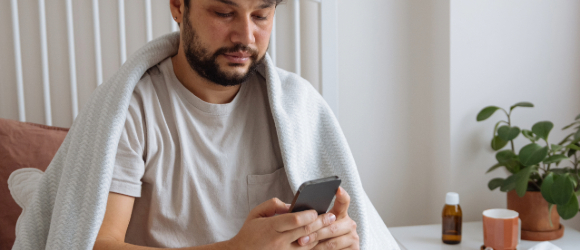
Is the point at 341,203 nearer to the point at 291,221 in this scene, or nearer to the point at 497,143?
the point at 291,221

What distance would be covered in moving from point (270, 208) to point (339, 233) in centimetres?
12

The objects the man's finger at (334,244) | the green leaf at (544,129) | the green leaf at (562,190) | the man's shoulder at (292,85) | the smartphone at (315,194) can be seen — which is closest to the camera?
the smartphone at (315,194)

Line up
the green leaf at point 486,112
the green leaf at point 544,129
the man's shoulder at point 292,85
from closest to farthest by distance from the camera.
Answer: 1. the man's shoulder at point 292,85
2. the green leaf at point 544,129
3. the green leaf at point 486,112

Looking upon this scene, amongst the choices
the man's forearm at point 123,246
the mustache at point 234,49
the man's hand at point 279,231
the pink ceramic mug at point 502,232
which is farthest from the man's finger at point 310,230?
the pink ceramic mug at point 502,232

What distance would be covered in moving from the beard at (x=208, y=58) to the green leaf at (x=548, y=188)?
85 cm

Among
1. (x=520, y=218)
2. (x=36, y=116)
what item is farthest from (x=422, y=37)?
(x=36, y=116)

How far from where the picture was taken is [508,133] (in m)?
1.36

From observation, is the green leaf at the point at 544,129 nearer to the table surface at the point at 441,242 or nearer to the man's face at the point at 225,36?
the table surface at the point at 441,242

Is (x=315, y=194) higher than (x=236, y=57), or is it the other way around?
(x=236, y=57)

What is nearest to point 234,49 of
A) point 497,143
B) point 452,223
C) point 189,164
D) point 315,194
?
point 189,164

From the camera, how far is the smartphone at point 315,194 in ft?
2.21

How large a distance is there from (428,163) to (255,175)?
875mm

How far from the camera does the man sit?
0.85 meters

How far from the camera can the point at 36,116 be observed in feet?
4.52
